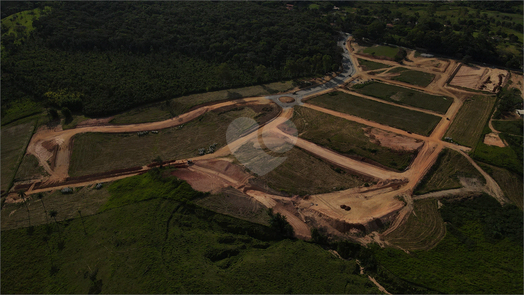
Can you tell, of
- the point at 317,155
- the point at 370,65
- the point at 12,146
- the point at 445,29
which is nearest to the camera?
the point at 317,155

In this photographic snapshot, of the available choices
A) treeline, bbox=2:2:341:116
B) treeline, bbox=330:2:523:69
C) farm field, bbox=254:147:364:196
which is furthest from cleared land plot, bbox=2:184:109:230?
treeline, bbox=330:2:523:69

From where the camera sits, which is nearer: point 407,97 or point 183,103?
point 183,103

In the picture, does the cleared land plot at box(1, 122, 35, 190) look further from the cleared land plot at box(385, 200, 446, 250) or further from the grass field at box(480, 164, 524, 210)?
the grass field at box(480, 164, 524, 210)

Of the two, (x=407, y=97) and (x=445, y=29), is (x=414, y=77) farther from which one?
(x=445, y=29)

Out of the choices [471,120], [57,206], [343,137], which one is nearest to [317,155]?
[343,137]

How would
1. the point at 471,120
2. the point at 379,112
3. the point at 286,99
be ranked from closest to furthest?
the point at 471,120
the point at 379,112
the point at 286,99

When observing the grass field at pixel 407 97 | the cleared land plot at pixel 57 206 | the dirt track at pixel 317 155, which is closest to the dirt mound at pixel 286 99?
the dirt track at pixel 317 155
